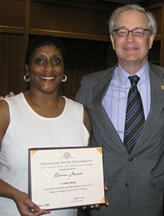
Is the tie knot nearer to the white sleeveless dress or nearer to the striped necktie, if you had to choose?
the striped necktie

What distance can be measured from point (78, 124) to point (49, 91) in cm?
26

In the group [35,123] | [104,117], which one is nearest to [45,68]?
[35,123]

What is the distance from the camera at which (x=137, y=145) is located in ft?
5.51

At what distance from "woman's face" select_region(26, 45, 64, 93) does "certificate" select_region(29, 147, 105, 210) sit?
402 millimetres

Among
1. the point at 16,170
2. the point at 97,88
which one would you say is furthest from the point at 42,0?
the point at 16,170

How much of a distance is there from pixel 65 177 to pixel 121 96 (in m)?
0.72

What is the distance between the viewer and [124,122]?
1800 mm

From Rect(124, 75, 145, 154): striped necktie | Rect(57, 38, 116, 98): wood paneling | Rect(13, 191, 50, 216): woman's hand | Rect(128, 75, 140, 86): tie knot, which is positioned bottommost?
Rect(13, 191, 50, 216): woman's hand

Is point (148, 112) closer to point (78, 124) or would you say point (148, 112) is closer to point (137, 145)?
point (137, 145)

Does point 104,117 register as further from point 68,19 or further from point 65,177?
point 68,19

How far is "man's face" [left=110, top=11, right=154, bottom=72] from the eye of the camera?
182 centimetres

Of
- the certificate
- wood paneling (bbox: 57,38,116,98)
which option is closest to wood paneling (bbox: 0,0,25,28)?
wood paneling (bbox: 57,38,116,98)

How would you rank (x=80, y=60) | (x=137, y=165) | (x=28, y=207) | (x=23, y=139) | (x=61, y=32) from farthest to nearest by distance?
(x=80, y=60) → (x=61, y=32) → (x=137, y=165) → (x=23, y=139) → (x=28, y=207)

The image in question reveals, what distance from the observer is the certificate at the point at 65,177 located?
133cm
